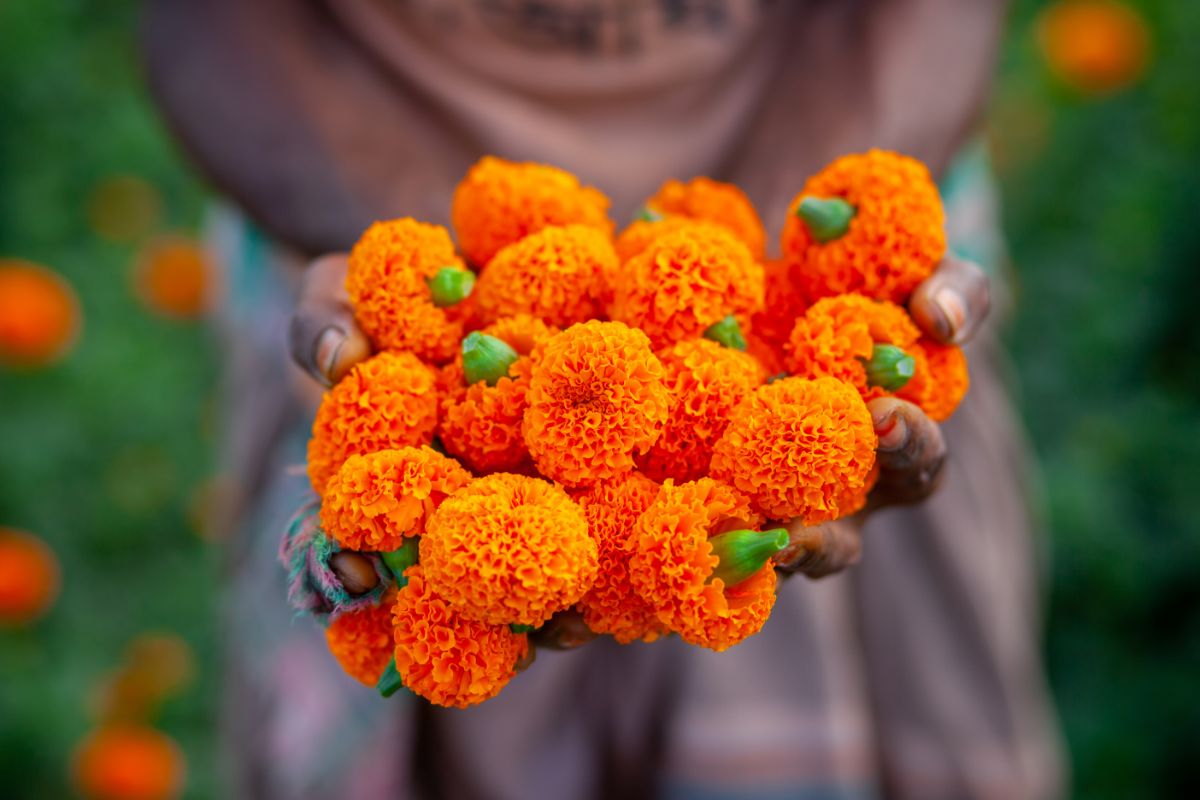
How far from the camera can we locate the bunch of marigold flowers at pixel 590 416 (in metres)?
0.64

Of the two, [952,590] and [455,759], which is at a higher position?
[952,590]

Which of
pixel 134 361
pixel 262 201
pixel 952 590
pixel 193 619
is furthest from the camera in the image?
pixel 134 361

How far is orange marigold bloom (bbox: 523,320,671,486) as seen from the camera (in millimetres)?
650

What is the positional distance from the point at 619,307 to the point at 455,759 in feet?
2.32

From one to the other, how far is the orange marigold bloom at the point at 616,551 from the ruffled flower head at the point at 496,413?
6 cm

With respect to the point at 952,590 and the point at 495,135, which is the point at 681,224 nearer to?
the point at 495,135

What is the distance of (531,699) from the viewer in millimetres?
1240

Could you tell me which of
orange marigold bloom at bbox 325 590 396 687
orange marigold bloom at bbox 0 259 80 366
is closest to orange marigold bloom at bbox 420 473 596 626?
orange marigold bloom at bbox 325 590 396 687

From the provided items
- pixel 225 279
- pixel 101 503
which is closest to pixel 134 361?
pixel 101 503

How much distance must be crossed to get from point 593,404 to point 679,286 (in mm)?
111

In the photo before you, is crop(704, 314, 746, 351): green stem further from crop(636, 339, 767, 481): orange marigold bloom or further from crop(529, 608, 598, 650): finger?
crop(529, 608, 598, 650): finger

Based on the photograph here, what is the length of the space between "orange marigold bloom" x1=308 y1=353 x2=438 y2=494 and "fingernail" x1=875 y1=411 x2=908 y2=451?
0.91 ft

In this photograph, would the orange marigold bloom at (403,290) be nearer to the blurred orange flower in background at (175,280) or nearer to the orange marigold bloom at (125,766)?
the orange marigold bloom at (125,766)

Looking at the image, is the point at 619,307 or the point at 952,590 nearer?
the point at 619,307
